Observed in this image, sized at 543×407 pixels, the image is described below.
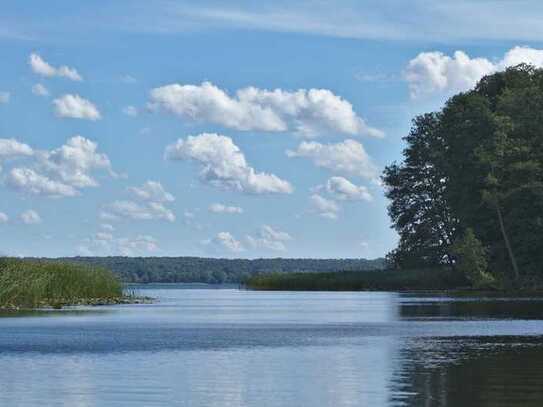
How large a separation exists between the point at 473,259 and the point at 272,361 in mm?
66711

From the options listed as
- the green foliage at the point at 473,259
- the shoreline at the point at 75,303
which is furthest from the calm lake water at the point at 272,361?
the green foliage at the point at 473,259

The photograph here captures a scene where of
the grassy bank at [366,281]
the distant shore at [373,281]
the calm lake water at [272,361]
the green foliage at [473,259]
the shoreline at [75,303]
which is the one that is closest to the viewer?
the calm lake water at [272,361]

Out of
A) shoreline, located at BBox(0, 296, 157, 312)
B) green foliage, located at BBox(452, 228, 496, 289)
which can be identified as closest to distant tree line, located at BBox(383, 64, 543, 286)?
green foliage, located at BBox(452, 228, 496, 289)

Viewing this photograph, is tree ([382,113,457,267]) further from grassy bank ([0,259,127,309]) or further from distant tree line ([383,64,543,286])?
grassy bank ([0,259,127,309])

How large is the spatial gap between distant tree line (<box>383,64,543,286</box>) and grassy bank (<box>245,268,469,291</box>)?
4.36 meters

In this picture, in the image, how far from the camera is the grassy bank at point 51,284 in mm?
64500

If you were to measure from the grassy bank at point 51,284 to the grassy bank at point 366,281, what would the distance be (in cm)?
4127

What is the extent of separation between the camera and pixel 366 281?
390ft

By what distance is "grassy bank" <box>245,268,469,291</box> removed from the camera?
113 m

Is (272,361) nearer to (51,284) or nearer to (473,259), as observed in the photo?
(51,284)

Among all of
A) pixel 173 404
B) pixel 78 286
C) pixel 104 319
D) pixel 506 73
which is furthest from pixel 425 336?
pixel 506 73

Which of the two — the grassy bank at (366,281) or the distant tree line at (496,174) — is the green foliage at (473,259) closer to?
the distant tree line at (496,174)

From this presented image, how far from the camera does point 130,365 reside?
32.1 m

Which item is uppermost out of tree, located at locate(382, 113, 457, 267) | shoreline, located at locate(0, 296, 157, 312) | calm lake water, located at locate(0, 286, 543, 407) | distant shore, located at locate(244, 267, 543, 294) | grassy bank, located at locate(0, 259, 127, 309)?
tree, located at locate(382, 113, 457, 267)
